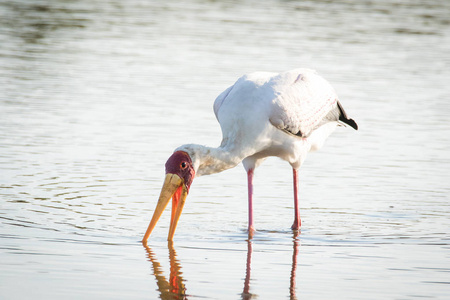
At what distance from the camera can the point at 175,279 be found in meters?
6.83

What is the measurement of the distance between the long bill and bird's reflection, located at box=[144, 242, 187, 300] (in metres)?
0.29

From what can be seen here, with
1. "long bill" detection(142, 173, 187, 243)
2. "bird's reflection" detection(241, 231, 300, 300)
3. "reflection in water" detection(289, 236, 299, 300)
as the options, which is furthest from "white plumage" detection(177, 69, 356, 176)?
"reflection in water" detection(289, 236, 299, 300)

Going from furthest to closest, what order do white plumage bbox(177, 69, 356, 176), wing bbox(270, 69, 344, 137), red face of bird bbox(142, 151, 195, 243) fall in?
wing bbox(270, 69, 344, 137) < white plumage bbox(177, 69, 356, 176) < red face of bird bbox(142, 151, 195, 243)

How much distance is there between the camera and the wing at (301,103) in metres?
8.59

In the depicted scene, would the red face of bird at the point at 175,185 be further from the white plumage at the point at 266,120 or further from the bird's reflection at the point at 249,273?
the bird's reflection at the point at 249,273

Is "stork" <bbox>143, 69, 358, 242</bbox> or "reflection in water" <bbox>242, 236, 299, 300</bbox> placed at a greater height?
"stork" <bbox>143, 69, 358, 242</bbox>

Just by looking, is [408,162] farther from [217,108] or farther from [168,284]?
[168,284]

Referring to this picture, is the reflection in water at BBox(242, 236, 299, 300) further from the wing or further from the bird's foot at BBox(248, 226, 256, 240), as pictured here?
the wing

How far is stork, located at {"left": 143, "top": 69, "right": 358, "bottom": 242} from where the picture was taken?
26.1 feet

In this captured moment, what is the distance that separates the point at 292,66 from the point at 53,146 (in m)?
7.55

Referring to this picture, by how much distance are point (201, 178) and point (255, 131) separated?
2329 millimetres

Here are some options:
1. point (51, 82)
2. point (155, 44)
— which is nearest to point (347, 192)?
point (51, 82)

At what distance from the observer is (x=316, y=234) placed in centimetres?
849

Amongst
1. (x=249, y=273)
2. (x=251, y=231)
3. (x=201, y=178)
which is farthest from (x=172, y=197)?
(x=201, y=178)
